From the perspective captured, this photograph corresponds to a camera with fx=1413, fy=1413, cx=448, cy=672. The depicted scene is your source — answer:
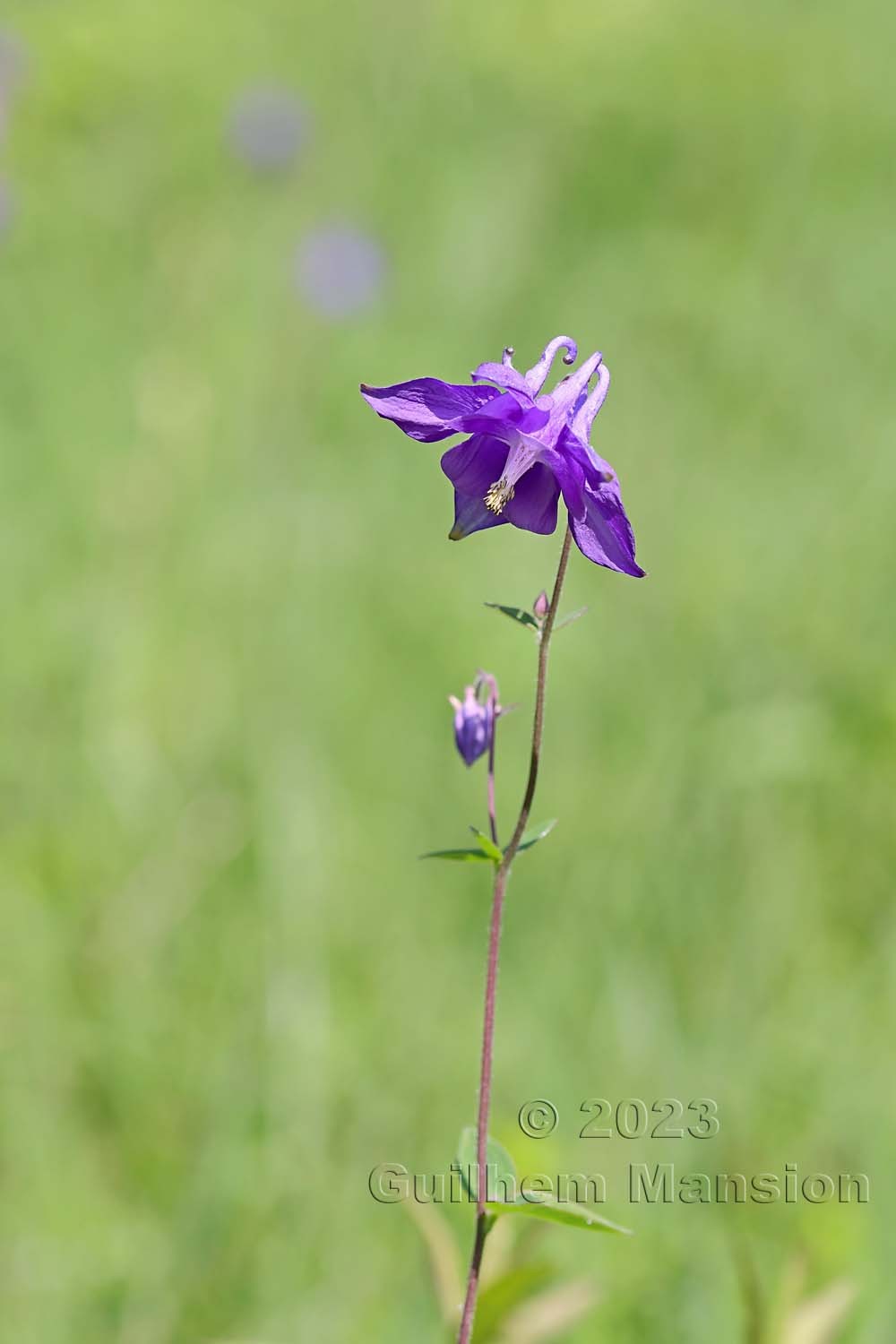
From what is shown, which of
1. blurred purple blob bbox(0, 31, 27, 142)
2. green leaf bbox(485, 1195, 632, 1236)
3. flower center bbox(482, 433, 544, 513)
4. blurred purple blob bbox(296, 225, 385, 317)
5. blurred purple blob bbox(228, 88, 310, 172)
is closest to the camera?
green leaf bbox(485, 1195, 632, 1236)

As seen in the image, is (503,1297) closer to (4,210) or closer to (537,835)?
(537,835)

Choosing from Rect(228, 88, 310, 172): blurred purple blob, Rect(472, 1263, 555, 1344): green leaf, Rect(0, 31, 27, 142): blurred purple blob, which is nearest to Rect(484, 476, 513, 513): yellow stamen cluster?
Rect(472, 1263, 555, 1344): green leaf

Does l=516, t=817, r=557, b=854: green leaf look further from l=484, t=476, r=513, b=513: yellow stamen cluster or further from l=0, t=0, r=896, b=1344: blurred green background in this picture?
l=0, t=0, r=896, b=1344: blurred green background

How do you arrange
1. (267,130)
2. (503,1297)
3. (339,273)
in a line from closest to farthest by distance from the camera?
1. (503,1297)
2. (339,273)
3. (267,130)

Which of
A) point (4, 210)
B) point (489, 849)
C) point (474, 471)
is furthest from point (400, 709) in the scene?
point (489, 849)

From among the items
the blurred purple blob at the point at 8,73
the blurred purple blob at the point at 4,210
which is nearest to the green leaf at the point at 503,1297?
the blurred purple blob at the point at 4,210

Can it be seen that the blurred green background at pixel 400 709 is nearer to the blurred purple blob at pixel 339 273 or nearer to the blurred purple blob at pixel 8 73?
the blurred purple blob at pixel 339 273
